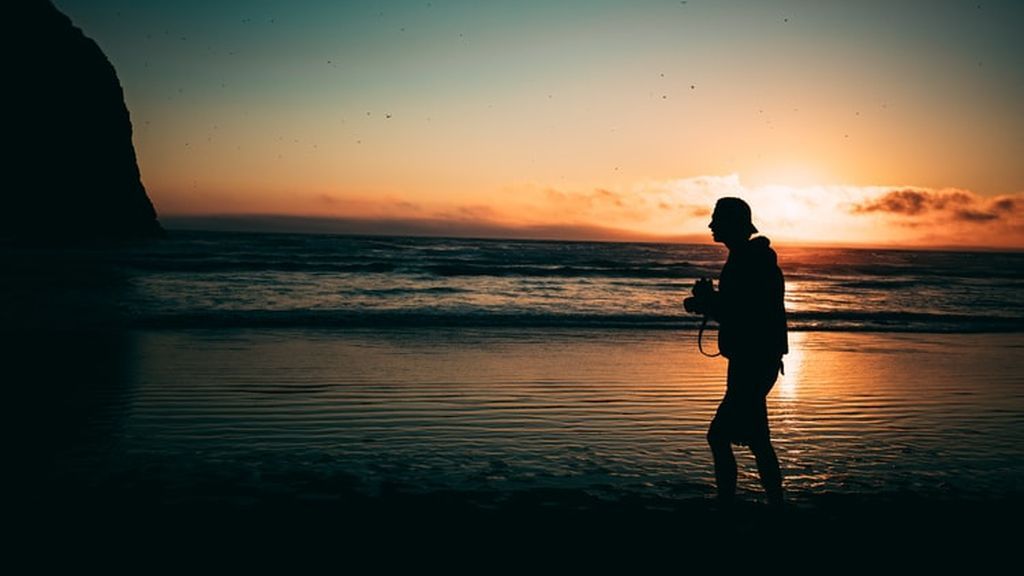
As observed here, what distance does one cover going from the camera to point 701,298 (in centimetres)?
454

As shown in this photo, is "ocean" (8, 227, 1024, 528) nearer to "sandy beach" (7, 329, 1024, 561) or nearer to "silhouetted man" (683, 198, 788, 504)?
"sandy beach" (7, 329, 1024, 561)

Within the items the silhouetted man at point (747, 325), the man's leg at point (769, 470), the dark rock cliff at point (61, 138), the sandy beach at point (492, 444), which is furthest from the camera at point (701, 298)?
the dark rock cliff at point (61, 138)

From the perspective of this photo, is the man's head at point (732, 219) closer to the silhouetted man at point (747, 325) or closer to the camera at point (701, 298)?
the silhouetted man at point (747, 325)

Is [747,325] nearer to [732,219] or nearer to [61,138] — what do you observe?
[732,219]

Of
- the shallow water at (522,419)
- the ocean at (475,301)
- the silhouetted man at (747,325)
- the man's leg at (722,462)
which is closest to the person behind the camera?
the silhouetted man at (747,325)

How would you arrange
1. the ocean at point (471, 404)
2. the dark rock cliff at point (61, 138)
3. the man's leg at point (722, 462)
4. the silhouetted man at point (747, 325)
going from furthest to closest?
the dark rock cliff at point (61, 138), the ocean at point (471, 404), the man's leg at point (722, 462), the silhouetted man at point (747, 325)

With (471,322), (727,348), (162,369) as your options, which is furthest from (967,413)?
(471,322)

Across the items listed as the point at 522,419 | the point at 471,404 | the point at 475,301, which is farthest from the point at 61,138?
the point at 522,419

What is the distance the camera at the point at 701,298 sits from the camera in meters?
4.52

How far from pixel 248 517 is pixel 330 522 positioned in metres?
0.52

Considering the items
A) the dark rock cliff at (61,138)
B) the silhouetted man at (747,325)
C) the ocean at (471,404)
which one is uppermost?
the dark rock cliff at (61,138)

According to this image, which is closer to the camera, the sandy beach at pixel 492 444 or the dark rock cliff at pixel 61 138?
the sandy beach at pixel 492 444

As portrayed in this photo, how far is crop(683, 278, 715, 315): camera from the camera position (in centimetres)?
452

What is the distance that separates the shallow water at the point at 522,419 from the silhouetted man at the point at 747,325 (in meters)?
1.04
